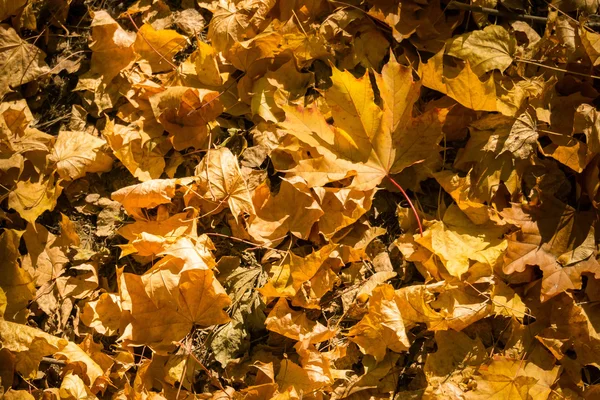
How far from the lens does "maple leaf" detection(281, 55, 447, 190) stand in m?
1.49

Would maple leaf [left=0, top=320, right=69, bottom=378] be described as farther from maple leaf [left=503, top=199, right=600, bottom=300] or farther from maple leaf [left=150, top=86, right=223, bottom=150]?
maple leaf [left=503, top=199, right=600, bottom=300]

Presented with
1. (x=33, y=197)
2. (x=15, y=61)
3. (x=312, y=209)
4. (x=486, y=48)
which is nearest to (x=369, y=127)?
(x=312, y=209)

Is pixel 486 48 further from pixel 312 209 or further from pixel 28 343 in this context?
pixel 28 343

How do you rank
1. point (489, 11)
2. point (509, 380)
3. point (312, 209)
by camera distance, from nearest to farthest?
point (509, 380) < point (312, 209) < point (489, 11)

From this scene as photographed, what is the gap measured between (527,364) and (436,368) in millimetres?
237

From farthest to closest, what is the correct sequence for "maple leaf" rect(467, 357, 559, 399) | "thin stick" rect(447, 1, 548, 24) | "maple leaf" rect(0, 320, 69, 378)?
"thin stick" rect(447, 1, 548, 24) → "maple leaf" rect(0, 320, 69, 378) → "maple leaf" rect(467, 357, 559, 399)

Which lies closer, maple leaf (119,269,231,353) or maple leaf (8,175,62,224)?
maple leaf (119,269,231,353)

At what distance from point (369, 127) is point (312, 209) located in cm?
27

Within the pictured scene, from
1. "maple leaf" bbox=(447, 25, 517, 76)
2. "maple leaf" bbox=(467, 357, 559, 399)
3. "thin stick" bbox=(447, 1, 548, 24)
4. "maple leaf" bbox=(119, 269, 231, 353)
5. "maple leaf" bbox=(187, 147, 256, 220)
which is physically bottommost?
"maple leaf" bbox=(467, 357, 559, 399)

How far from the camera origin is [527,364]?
1470mm

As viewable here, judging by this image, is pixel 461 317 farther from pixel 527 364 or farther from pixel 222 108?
pixel 222 108

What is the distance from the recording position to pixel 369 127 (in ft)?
4.97

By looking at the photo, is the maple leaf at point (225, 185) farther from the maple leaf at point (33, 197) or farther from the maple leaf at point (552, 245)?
the maple leaf at point (552, 245)

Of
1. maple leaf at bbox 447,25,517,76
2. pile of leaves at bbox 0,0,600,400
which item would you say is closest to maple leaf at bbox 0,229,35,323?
pile of leaves at bbox 0,0,600,400
